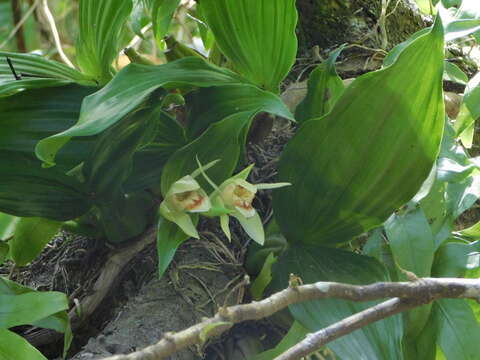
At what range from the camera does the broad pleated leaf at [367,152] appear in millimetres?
607

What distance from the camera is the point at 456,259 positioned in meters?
0.70

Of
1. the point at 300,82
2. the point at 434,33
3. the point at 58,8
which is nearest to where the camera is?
the point at 434,33

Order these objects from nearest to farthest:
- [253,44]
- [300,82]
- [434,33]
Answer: [434,33] < [253,44] < [300,82]

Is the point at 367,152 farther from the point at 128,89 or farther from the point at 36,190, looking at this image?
the point at 36,190

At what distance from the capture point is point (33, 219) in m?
0.77

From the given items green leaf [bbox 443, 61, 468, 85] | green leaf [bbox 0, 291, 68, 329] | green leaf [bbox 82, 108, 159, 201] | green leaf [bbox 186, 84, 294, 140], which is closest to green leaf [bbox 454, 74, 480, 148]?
green leaf [bbox 443, 61, 468, 85]

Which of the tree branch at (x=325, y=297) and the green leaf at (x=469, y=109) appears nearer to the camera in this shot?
the tree branch at (x=325, y=297)

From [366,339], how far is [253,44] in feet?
1.03

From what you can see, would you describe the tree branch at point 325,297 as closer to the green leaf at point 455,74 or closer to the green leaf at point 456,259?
the green leaf at point 456,259

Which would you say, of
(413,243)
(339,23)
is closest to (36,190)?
(413,243)

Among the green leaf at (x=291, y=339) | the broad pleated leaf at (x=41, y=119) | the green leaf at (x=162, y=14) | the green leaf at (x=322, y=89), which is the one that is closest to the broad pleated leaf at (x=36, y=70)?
the broad pleated leaf at (x=41, y=119)

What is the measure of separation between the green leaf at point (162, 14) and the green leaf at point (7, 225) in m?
0.28

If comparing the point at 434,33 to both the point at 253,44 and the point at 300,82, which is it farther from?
the point at 300,82

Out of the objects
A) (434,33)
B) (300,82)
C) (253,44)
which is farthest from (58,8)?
(434,33)
